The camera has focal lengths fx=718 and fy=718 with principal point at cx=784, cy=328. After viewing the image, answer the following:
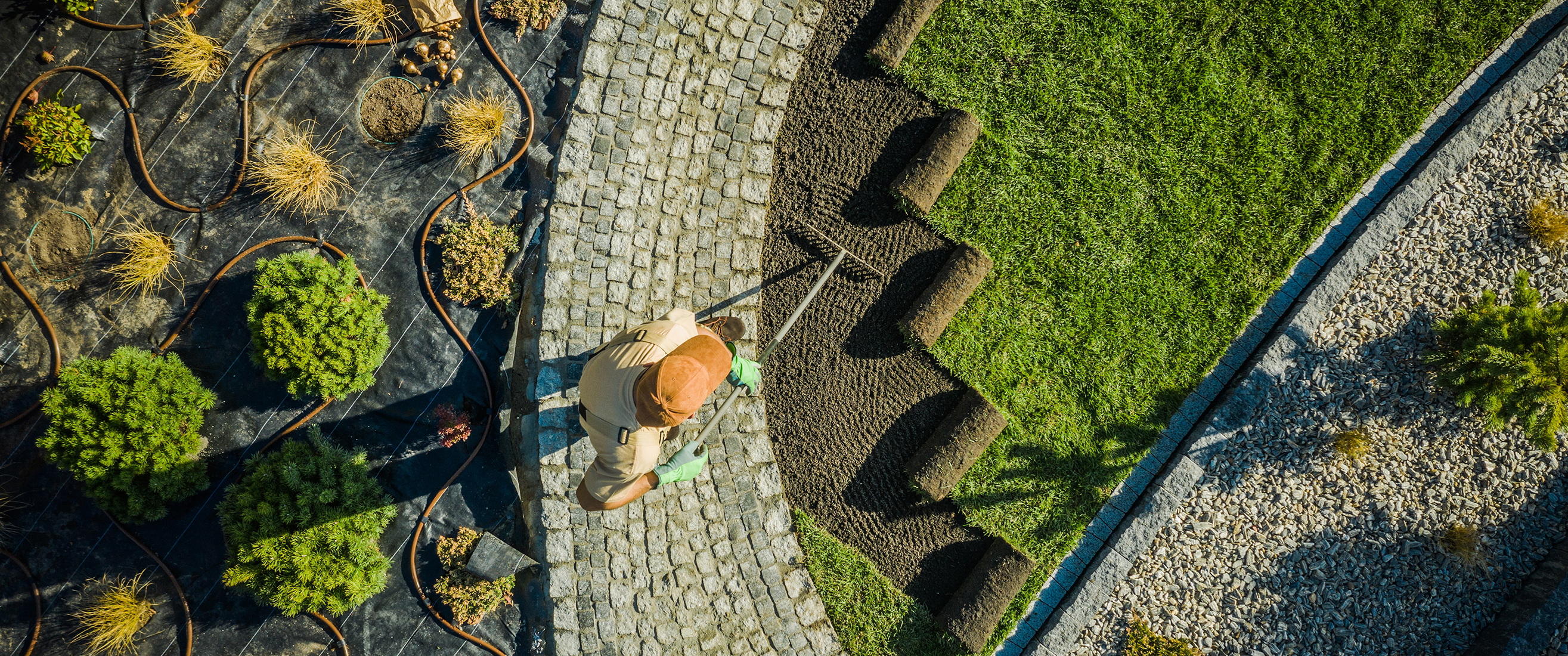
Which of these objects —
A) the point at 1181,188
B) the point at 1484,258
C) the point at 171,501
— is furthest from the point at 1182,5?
the point at 171,501

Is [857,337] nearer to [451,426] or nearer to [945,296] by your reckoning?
[945,296]

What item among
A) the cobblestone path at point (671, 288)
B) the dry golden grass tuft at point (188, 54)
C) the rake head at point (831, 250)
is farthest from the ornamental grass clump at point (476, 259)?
the rake head at point (831, 250)

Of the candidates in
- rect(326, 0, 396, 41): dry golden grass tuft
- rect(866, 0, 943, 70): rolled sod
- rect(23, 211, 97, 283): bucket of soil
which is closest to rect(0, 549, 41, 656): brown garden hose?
rect(23, 211, 97, 283): bucket of soil

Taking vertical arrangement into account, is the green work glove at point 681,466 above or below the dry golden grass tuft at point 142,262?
above

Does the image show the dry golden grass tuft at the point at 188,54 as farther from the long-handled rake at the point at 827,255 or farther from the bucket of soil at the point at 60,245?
the long-handled rake at the point at 827,255

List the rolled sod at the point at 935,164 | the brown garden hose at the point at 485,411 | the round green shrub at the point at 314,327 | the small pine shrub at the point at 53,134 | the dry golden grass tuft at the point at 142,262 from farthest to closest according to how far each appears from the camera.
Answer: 1. the rolled sod at the point at 935,164
2. the brown garden hose at the point at 485,411
3. the dry golden grass tuft at the point at 142,262
4. the small pine shrub at the point at 53,134
5. the round green shrub at the point at 314,327

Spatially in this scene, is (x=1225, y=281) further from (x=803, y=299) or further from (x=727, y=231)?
(x=727, y=231)
